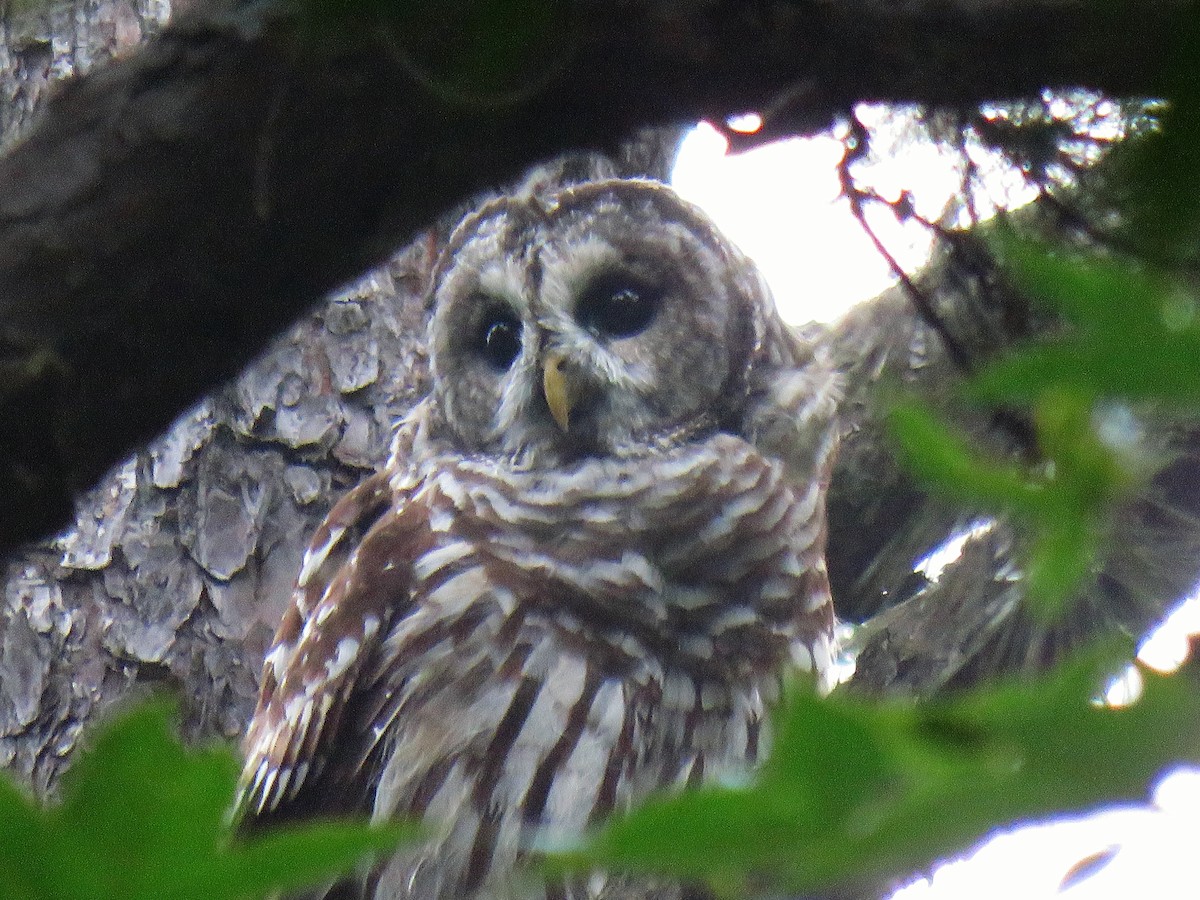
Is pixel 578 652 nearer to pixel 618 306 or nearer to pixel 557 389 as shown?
pixel 557 389

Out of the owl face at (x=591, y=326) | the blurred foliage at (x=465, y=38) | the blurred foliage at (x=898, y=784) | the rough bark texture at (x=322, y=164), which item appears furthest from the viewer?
the owl face at (x=591, y=326)

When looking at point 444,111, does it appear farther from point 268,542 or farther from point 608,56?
point 268,542

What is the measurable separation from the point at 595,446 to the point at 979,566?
136cm

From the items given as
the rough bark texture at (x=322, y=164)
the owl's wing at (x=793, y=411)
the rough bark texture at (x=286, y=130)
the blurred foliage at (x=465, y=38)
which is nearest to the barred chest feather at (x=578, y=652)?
the owl's wing at (x=793, y=411)

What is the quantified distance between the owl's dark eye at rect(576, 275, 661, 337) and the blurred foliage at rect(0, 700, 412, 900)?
3.10m

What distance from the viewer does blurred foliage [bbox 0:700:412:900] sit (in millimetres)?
704

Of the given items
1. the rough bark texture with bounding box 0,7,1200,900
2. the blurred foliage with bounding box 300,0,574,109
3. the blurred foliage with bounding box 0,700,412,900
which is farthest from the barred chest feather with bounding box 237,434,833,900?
the blurred foliage with bounding box 0,700,412,900

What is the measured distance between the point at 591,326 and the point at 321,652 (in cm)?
109

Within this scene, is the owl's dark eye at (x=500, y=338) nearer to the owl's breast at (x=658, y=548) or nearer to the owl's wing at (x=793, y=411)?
the owl's breast at (x=658, y=548)

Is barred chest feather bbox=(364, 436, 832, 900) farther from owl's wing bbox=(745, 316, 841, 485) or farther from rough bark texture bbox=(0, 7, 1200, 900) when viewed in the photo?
rough bark texture bbox=(0, 7, 1200, 900)

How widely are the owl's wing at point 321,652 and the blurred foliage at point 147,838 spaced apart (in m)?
2.61

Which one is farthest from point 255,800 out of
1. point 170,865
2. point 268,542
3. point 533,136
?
point 170,865

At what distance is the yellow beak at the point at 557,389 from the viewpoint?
359 centimetres

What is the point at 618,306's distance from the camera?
3.80 metres
